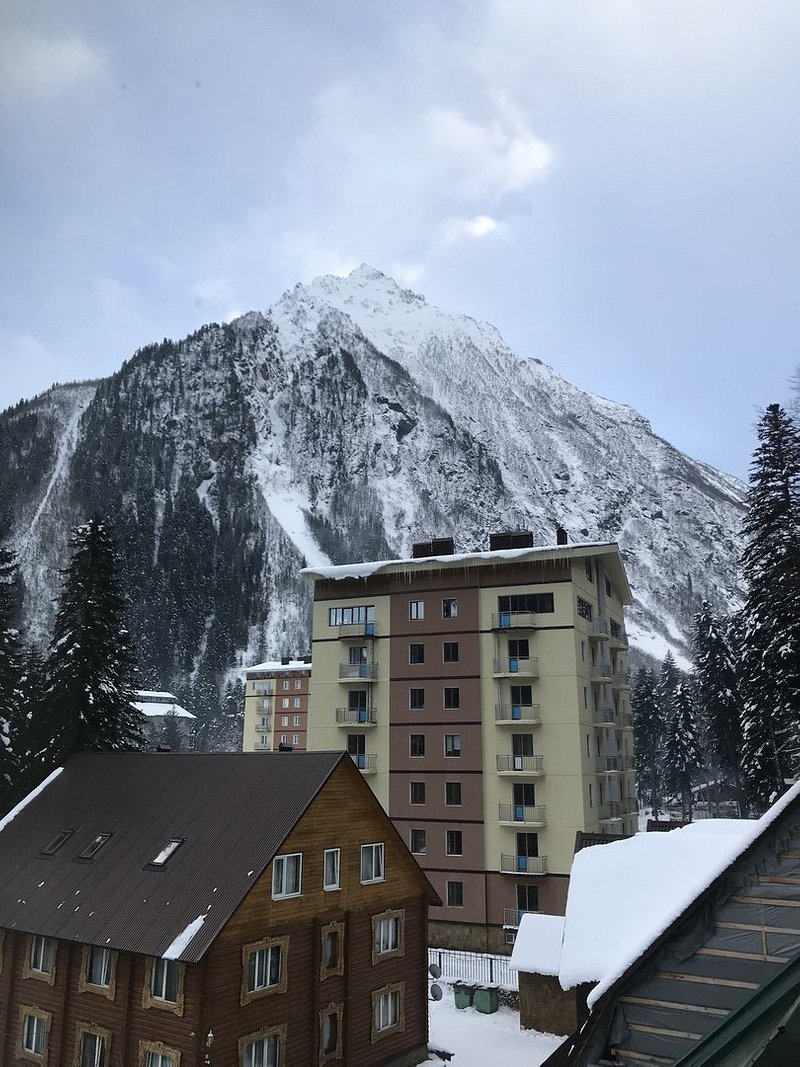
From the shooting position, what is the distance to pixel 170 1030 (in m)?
18.8

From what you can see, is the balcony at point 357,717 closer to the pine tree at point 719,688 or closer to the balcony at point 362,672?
the balcony at point 362,672

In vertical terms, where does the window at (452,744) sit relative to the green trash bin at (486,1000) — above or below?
above

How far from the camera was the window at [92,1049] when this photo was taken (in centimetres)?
2012

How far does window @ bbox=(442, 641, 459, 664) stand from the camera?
45531 millimetres

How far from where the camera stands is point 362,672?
47.2 meters

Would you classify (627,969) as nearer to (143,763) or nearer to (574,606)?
(143,763)

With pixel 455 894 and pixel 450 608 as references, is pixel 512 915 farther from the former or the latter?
pixel 450 608

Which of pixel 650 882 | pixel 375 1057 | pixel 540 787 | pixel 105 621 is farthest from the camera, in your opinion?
pixel 540 787

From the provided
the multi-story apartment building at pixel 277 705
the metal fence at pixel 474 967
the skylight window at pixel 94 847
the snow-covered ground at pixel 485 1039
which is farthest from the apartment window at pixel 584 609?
the multi-story apartment building at pixel 277 705

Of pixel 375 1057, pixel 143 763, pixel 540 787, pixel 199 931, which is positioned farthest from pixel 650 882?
pixel 540 787

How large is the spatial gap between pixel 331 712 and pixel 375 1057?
2508 centimetres

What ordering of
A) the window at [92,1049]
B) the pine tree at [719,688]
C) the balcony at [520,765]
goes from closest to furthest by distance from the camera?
the window at [92,1049] → the balcony at [520,765] → the pine tree at [719,688]

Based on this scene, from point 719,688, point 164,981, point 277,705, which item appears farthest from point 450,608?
point 277,705

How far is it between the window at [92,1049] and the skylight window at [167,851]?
4467mm
